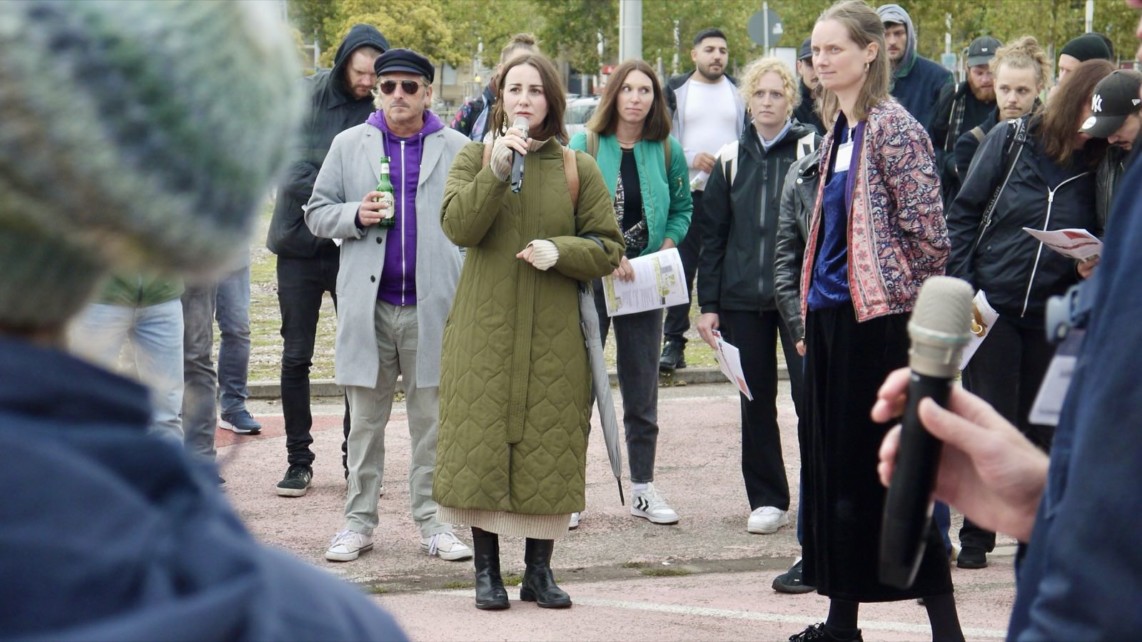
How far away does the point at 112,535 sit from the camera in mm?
1019

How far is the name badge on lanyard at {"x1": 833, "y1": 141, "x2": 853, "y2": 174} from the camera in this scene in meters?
5.02

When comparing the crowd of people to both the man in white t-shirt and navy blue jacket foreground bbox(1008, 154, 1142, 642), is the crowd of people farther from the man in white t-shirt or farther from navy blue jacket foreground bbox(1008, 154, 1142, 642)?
the man in white t-shirt

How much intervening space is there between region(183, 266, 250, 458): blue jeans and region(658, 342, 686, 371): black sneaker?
3236mm

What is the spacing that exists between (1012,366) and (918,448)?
458 cm

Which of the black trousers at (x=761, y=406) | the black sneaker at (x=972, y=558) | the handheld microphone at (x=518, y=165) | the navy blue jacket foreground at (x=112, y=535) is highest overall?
the handheld microphone at (x=518, y=165)

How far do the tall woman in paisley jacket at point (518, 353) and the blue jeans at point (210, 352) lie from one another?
1.01m

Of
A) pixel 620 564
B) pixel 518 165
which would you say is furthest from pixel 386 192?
pixel 620 564

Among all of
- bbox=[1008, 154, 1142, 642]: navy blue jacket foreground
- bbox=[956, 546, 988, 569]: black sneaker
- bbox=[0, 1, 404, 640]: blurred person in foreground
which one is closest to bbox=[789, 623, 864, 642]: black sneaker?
bbox=[956, 546, 988, 569]: black sneaker

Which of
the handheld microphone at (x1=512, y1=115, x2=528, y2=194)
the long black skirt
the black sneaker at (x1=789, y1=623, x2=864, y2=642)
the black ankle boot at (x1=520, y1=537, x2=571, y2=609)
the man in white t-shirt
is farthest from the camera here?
the man in white t-shirt

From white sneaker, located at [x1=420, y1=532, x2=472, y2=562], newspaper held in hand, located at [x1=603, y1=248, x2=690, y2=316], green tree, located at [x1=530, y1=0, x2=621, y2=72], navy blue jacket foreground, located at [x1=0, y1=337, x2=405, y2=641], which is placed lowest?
white sneaker, located at [x1=420, y1=532, x2=472, y2=562]

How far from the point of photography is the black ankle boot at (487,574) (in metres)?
5.79

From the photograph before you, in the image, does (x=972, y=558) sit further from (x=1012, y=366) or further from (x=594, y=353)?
(x=594, y=353)

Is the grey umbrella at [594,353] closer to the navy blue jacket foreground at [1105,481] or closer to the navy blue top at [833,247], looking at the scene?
the navy blue top at [833,247]

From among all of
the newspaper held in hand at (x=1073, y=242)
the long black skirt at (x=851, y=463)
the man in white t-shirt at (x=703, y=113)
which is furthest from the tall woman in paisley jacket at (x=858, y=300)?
the man in white t-shirt at (x=703, y=113)
